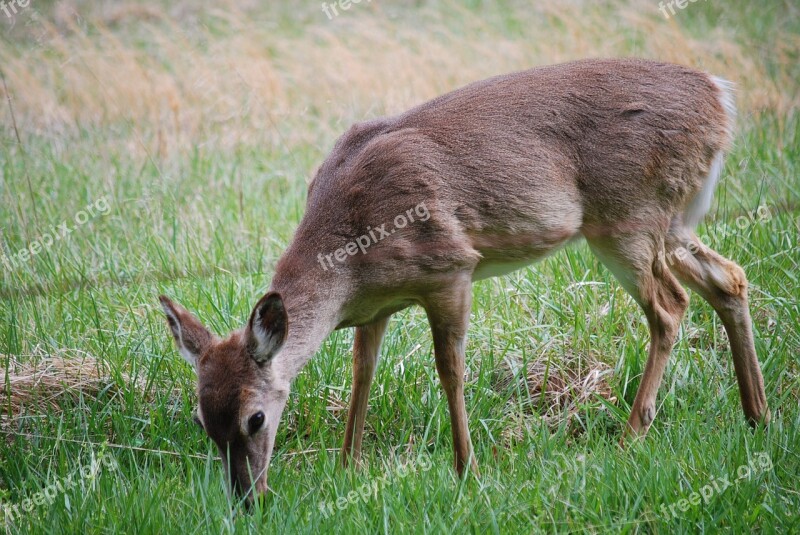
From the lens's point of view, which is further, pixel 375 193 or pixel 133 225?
pixel 133 225

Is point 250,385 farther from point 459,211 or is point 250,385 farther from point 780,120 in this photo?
point 780,120

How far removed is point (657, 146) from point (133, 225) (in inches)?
161

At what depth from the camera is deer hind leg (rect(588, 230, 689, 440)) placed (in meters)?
4.88

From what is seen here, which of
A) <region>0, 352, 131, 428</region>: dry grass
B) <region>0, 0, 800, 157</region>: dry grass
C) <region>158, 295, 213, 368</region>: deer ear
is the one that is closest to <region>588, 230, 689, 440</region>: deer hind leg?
<region>158, 295, 213, 368</region>: deer ear

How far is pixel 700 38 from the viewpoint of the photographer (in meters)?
11.1

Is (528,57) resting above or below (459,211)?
below

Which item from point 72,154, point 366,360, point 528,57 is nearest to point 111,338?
point 366,360

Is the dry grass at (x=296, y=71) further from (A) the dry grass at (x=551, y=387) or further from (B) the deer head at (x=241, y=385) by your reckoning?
(B) the deer head at (x=241, y=385)

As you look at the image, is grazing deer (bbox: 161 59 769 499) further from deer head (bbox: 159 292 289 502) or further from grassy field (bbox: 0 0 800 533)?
grassy field (bbox: 0 0 800 533)

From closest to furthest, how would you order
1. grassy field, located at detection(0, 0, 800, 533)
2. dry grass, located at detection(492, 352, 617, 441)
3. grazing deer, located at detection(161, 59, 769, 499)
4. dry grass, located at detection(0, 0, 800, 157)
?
grassy field, located at detection(0, 0, 800, 533), grazing deer, located at detection(161, 59, 769, 499), dry grass, located at detection(492, 352, 617, 441), dry grass, located at detection(0, 0, 800, 157)

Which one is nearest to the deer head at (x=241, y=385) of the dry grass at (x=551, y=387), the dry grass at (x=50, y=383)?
the dry grass at (x=50, y=383)

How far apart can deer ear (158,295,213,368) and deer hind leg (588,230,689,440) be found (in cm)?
210

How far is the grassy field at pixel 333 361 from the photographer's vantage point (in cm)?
394

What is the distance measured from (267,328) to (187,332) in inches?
15.1
